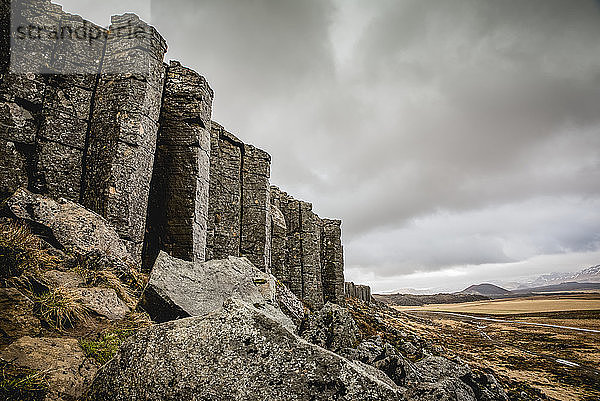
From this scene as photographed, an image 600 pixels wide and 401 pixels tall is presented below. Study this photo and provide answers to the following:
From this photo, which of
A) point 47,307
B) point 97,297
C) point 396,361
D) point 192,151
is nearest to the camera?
point 47,307

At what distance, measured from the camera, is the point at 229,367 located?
2.68 meters

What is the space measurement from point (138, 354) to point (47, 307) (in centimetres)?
190

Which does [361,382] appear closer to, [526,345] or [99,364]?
[99,364]

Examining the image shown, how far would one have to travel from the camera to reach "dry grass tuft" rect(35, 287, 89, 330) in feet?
12.7

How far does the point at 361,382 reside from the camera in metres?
2.55

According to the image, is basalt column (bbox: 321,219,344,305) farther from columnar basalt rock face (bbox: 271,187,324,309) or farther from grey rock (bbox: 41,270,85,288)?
grey rock (bbox: 41,270,85,288)

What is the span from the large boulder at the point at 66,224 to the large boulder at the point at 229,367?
3470 millimetres

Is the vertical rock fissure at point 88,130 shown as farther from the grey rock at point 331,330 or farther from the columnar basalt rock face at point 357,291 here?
the columnar basalt rock face at point 357,291

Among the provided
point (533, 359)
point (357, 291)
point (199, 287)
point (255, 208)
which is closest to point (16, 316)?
point (199, 287)

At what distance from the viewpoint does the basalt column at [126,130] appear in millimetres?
7301

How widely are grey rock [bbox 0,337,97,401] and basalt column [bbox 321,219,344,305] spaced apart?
62.1 ft

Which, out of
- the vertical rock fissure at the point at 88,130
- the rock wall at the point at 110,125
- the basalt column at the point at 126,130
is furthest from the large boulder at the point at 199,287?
the vertical rock fissure at the point at 88,130

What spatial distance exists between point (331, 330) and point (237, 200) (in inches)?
234

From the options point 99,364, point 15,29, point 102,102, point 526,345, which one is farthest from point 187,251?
point 526,345
